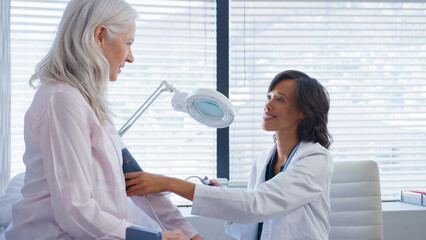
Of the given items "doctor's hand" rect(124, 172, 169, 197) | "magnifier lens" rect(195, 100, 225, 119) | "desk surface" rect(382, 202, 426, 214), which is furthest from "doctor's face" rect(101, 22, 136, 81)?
"desk surface" rect(382, 202, 426, 214)

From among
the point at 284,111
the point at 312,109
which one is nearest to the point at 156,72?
the point at 284,111

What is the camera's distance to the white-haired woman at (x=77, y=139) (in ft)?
3.63

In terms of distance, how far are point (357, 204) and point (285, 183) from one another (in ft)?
1.87

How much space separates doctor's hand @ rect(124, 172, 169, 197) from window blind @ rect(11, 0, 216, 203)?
116 cm

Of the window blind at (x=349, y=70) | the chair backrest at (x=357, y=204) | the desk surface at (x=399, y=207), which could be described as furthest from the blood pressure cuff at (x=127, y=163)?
the desk surface at (x=399, y=207)

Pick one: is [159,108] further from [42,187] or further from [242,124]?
[42,187]

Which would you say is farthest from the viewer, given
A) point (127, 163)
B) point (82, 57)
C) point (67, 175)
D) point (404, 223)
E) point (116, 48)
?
point (404, 223)

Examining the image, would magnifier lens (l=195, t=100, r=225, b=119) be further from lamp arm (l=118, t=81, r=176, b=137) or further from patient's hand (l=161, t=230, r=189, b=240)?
patient's hand (l=161, t=230, r=189, b=240)

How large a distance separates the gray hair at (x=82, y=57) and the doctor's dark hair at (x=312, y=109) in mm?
1056

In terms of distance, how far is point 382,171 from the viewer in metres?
2.96

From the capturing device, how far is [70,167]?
3.62 ft

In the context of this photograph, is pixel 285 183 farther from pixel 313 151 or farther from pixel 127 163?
pixel 127 163

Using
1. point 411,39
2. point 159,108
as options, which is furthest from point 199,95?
point 411,39

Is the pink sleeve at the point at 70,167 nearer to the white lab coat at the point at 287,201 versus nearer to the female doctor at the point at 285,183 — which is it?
the female doctor at the point at 285,183
